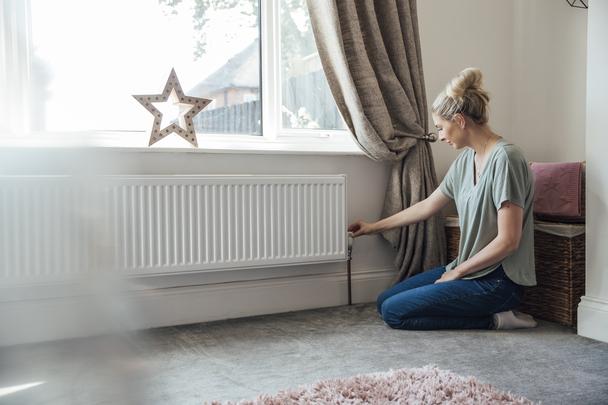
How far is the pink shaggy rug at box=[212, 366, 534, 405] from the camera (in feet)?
4.11

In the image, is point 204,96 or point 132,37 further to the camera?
point 204,96

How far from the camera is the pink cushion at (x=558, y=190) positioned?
2072mm

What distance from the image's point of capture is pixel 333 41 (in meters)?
2.30

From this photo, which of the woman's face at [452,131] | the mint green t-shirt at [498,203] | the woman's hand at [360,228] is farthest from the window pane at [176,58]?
the mint green t-shirt at [498,203]

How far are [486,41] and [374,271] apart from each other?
1294 mm

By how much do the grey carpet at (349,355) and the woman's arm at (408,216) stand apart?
339 millimetres

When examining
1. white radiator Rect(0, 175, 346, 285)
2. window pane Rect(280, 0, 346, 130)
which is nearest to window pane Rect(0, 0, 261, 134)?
window pane Rect(280, 0, 346, 130)

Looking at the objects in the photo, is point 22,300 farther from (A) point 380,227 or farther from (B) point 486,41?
(B) point 486,41

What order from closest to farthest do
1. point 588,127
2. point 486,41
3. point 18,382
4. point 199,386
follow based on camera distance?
1. point 18,382
2. point 199,386
3. point 588,127
4. point 486,41

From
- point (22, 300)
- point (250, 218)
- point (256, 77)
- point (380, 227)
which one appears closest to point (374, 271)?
point (380, 227)

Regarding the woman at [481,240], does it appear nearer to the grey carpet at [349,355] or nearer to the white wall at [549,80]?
the grey carpet at [349,355]

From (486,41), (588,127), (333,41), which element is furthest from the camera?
(486,41)

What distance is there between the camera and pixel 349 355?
5.64 feet

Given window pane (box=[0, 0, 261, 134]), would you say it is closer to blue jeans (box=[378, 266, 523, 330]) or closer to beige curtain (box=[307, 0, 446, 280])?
beige curtain (box=[307, 0, 446, 280])
